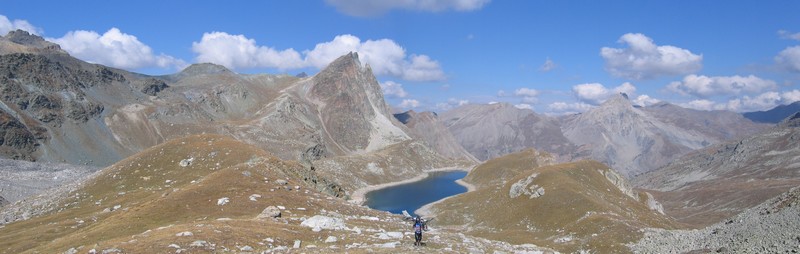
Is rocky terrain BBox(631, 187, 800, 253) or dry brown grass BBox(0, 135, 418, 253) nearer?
rocky terrain BBox(631, 187, 800, 253)

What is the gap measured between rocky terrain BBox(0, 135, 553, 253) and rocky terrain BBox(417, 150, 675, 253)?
1459 inches

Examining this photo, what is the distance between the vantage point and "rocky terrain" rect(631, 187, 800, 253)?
1658 inches

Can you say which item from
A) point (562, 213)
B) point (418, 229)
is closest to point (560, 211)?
point (562, 213)

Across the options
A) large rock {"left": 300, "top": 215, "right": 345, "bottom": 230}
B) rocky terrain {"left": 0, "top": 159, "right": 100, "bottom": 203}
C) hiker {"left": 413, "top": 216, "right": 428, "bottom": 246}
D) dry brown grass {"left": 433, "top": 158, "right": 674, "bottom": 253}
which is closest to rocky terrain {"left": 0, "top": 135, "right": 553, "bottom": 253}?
large rock {"left": 300, "top": 215, "right": 345, "bottom": 230}

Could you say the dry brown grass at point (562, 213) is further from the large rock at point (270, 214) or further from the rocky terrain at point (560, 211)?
the large rock at point (270, 214)

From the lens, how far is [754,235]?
49188 millimetres

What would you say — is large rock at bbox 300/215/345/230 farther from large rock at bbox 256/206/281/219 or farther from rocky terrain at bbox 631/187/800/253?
rocky terrain at bbox 631/187/800/253

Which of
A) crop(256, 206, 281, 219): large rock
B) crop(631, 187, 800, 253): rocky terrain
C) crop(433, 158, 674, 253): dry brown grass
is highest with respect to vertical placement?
crop(256, 206, 281, 219): large rock

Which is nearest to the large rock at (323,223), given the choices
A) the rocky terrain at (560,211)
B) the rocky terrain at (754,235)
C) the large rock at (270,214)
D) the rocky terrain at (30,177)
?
the large rock at (270,214)

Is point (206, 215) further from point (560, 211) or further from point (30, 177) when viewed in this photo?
point (30, 177)

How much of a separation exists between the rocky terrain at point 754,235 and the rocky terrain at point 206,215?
56.9 feet

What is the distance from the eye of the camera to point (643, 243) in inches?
3182

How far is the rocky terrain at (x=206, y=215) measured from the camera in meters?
41.8

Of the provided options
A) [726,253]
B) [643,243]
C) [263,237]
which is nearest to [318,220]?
[263,237]
